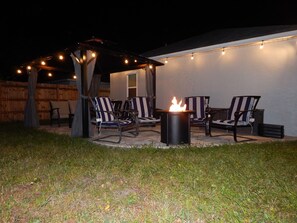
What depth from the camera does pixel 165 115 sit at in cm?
494

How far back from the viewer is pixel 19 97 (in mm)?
9961

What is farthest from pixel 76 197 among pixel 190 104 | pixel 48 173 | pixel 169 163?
pixel 190 104

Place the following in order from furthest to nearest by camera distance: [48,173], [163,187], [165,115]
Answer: [165,115] → [48,173] → [163,187]

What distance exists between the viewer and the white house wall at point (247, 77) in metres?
6.10

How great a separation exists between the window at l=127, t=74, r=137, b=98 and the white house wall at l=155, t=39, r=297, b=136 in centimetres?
225

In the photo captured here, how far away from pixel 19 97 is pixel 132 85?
5.10 m

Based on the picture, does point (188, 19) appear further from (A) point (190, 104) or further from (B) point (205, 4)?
(A) point (190, 104)

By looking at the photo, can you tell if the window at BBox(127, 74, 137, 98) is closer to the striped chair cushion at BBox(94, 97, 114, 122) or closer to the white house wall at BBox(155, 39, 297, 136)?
the white house wall at BBox(155, 39, 297, 136)

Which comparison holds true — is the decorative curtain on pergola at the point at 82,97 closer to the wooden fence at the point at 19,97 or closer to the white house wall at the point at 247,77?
the white house wall at the point at 247,77

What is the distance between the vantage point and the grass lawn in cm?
201

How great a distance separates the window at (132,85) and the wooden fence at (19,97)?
10.7 ft

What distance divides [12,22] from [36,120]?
11.0 meters

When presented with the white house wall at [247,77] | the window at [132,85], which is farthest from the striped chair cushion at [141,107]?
→ the window at [132,85]

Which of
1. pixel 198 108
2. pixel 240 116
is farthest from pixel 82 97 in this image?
pixel 240 116
